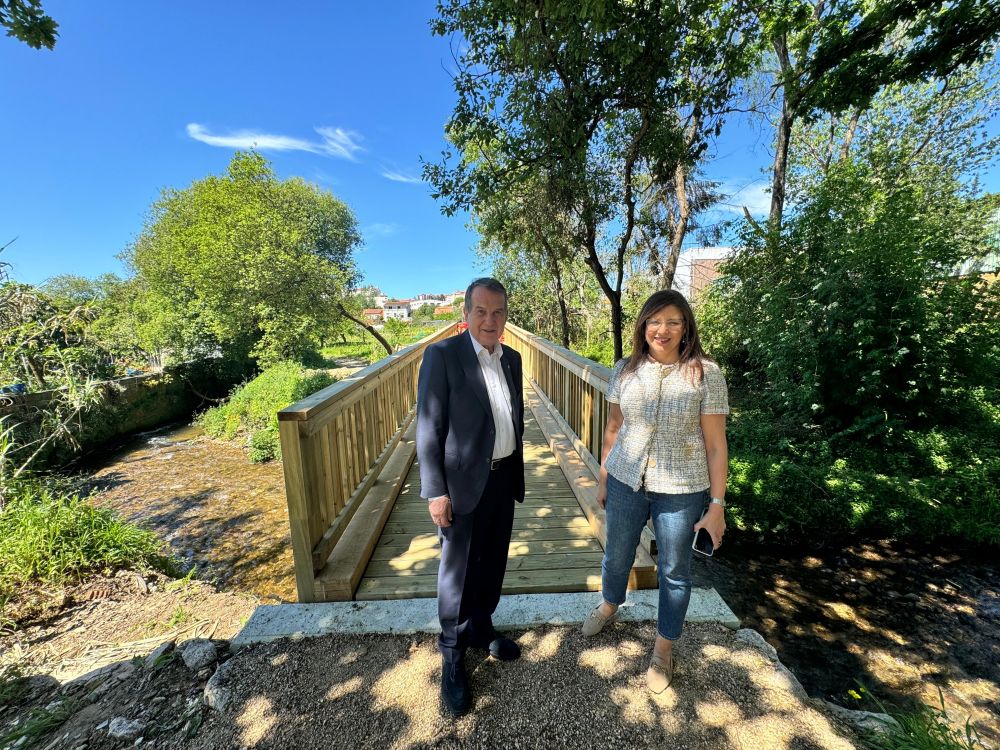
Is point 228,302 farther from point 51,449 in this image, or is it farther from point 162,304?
point 51,449

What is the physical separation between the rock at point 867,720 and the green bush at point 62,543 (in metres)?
Result: 4.84

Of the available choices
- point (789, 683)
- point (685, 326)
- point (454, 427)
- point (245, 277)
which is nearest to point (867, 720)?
point (789, 683)

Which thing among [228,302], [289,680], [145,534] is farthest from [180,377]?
[289,680]

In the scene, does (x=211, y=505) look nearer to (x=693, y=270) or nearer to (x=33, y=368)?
(x=33, y=368)

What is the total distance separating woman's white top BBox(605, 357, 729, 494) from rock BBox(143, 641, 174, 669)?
2537mm

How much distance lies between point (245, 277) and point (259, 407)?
21.1ft

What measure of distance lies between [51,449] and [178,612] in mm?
11668

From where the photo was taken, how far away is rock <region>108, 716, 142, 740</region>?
1663 millimetres

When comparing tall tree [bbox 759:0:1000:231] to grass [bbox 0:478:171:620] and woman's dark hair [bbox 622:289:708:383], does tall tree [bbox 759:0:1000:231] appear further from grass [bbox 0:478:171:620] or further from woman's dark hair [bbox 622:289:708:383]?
grass [bbox 0:478:171:620]

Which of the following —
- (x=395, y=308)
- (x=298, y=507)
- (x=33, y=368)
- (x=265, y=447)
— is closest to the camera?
(x=298, y=507)

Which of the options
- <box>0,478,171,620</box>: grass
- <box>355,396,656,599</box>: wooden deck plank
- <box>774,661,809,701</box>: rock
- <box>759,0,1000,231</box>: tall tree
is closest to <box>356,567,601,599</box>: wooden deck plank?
<box>355,396,656,599</box>: wooden deck plank

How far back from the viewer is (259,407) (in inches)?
514

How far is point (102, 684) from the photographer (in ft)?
6.57

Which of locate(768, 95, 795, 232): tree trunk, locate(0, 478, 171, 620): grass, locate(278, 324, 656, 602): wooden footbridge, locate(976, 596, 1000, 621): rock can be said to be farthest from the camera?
locate(768, 95, 795, 232): tree trunk
